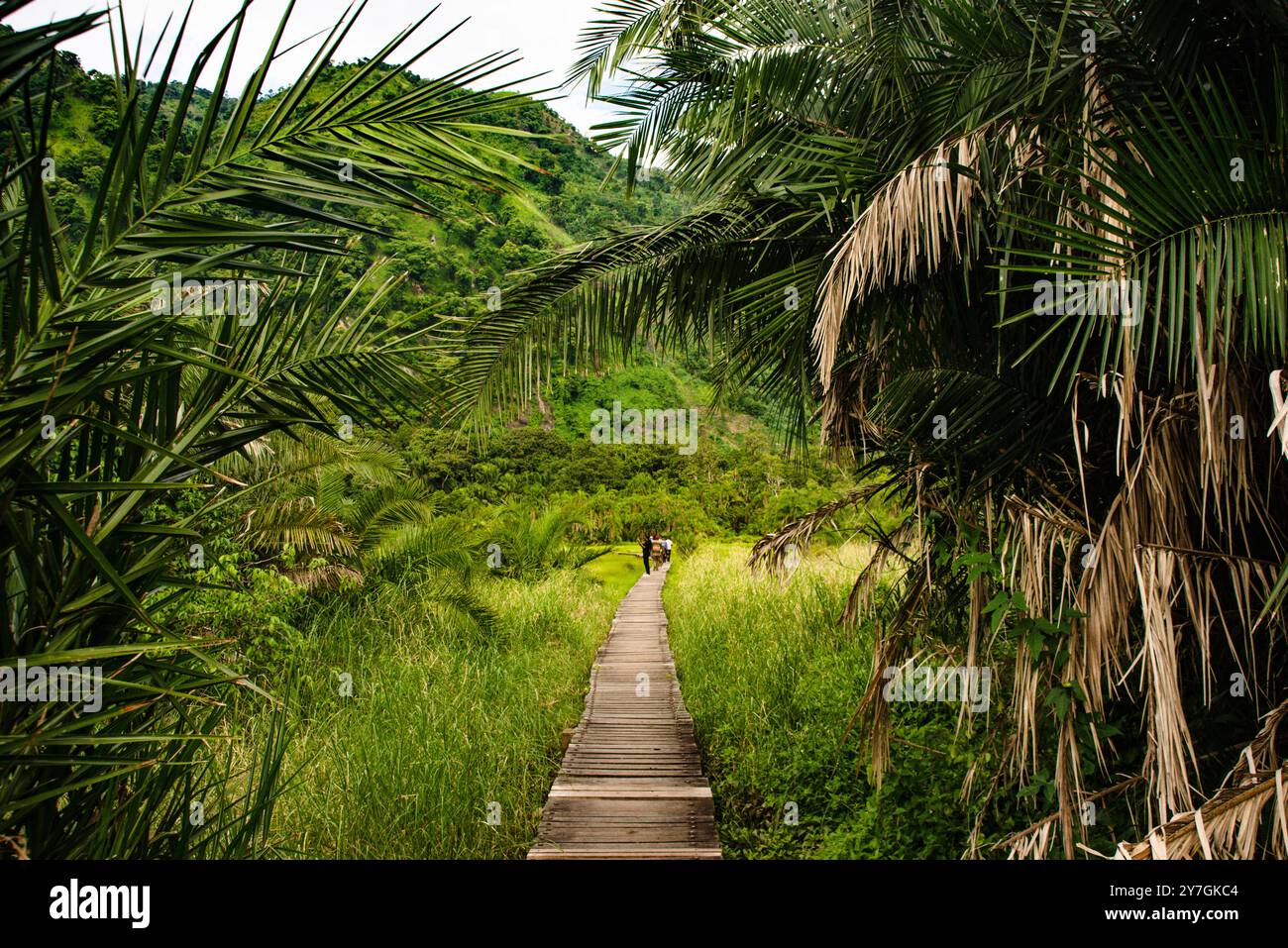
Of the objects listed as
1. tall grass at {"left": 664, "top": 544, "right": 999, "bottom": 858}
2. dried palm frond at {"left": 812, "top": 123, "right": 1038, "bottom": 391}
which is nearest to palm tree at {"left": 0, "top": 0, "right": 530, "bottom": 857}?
dried palm frond at {"left": 812, "top": 123, "right": 1038, "bottom": 391}

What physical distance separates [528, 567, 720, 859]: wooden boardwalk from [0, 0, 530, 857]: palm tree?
2.31 metres

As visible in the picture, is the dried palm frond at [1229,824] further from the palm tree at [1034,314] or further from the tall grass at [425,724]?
the tall grass at [425,724]

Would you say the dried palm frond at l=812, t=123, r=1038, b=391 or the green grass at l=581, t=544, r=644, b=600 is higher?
the dried palm frond at l=812, t=123, r=1038, b=391

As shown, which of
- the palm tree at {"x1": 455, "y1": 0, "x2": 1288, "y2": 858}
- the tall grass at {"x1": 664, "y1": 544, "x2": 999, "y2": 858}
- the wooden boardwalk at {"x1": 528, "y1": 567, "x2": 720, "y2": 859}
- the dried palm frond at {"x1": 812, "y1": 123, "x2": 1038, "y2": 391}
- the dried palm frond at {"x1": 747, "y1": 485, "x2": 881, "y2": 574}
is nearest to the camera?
the palm tree at {"x1": 455, "y1": 0, "x2": 1288, "y2": 858}

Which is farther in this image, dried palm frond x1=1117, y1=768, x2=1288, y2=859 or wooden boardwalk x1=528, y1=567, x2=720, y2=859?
wooden boardwalk x1=528, y1=567, x2=720, y2=859

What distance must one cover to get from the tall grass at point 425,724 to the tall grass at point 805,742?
4.00 ft

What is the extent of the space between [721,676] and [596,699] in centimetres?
110

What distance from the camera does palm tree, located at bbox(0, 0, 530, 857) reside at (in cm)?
142

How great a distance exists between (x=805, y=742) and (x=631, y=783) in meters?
→ 1.20

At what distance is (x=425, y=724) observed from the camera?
527cm

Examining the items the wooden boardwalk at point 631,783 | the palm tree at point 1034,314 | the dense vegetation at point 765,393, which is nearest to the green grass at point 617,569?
the wooden boardwalk at point 631,783

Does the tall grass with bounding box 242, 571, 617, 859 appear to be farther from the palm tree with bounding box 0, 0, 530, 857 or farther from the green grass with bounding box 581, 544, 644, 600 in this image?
the green grass with bounding box 581, 544, 644, 600

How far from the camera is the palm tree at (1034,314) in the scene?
2193 millimetres
